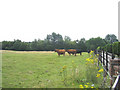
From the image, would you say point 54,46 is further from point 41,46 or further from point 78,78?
point 78,78

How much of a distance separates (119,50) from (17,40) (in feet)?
135

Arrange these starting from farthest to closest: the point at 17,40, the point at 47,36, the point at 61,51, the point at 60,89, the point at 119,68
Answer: the point at 47,36, the point at 17,40, the point at 61,51, the point at 60,89, the point at 119,68

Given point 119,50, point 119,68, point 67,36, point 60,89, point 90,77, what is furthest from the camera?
point 67,36

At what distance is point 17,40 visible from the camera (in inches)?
2016

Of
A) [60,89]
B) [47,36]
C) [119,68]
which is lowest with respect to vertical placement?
[60,89]

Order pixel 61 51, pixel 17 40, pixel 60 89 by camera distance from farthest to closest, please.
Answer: pixel 17 40, pixel 61 51, pixel 60 89

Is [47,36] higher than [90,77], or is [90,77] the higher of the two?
[47,36]

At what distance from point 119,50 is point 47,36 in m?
58.1

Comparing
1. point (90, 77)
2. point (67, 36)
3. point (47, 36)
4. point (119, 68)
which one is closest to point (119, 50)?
point (90, 77)

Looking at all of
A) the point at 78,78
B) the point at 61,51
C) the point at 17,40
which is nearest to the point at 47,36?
the point at 17,40

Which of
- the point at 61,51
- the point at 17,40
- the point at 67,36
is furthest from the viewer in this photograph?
the point at 67,36

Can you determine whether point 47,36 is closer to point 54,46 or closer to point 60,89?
point 54,46

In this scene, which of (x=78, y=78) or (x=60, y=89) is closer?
(x=60, y=89)

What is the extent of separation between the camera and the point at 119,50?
1507 centimetres
